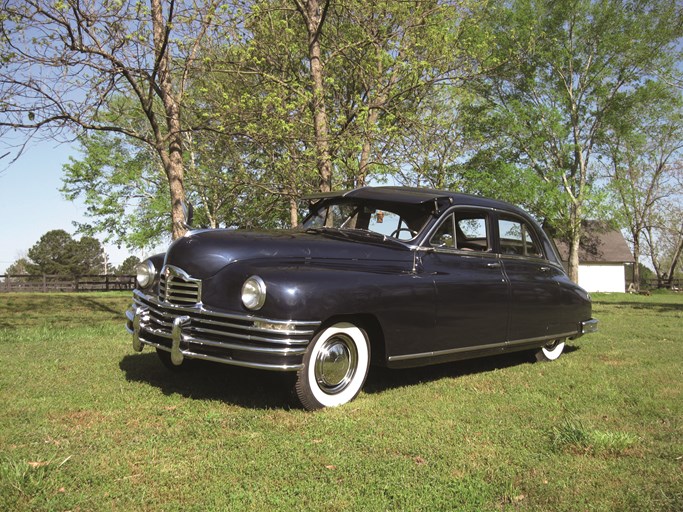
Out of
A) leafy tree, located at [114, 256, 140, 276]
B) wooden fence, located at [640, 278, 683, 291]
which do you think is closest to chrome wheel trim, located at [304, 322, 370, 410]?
wooden fence, located at [640, 278, 683, 291]

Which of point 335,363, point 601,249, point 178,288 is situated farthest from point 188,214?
point 601,249

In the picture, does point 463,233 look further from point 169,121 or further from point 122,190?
point 122,190

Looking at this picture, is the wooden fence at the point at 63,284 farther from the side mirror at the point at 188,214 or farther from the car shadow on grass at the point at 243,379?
the side mirror at the point at 188,214

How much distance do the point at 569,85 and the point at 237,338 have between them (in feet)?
110

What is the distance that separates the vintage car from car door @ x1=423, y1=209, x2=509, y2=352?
0.01 metres

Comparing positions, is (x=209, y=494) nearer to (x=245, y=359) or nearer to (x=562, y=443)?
(x=245, y=359)

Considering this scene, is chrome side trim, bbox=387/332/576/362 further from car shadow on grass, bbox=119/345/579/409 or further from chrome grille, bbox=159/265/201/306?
chrome grille, bbox=159/265/201/306

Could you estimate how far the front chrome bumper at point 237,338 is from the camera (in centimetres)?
407

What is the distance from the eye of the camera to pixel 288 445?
352cm

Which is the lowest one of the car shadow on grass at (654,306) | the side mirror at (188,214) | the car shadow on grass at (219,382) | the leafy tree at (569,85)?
the car shadow on grass at (219,382)

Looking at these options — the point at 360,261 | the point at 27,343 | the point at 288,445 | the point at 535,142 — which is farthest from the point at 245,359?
the point at 535,142

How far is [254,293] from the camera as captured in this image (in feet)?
13.6

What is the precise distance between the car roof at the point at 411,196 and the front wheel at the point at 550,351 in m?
1.98

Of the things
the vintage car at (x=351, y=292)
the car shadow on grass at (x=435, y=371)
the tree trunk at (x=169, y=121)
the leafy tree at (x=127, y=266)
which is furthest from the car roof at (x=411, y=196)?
the leafy tree at (x=127, y=266)
